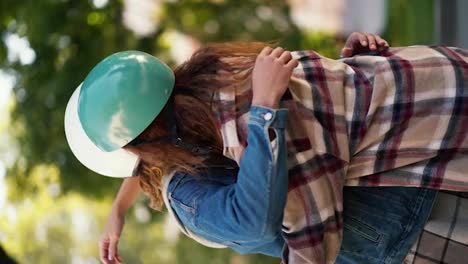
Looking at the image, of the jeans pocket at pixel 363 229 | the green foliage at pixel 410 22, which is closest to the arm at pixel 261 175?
the jeans pocket at pixel 363 229

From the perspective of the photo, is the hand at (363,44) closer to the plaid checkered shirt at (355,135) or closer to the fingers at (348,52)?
the fingers at (348,52)

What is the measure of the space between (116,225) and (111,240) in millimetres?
29

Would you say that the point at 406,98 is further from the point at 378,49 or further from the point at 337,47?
the point at 337,47

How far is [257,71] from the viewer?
1.10 metres

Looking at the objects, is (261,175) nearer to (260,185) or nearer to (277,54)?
(260,185)

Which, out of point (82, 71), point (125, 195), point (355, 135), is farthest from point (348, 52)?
point (82, 71)

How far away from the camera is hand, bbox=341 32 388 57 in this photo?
1273 millimetres

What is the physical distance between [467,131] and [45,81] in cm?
256

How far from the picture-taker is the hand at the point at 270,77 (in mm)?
1071

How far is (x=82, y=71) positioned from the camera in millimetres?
3348

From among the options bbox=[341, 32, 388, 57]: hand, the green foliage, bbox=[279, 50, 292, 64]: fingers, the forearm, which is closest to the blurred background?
the green foliage

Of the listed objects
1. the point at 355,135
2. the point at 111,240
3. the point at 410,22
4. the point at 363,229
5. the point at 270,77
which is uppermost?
the point at 270,77

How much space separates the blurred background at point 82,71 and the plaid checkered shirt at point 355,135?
1.82 metres

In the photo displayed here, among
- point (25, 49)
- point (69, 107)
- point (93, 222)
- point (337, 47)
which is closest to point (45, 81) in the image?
point (25, 49)
